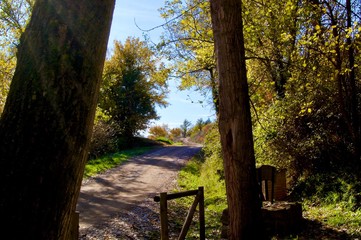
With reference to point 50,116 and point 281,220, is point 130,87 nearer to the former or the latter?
point 281,220

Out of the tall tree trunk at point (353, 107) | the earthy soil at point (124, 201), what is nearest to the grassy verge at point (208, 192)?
the earthy soil at point (124, 201)

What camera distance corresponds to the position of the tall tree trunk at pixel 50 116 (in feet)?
5.75

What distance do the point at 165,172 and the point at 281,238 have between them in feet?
41.5

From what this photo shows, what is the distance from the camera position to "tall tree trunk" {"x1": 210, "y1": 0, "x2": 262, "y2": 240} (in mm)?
5949

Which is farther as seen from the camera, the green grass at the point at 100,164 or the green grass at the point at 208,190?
the green grass at the point at 100,164

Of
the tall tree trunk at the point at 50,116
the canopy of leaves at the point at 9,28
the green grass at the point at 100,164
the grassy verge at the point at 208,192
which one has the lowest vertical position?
the grassy verge at the point at 208,192

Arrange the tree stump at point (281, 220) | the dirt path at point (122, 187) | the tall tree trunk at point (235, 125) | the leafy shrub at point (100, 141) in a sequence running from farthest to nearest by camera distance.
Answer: the leafy shrub at point (100, 141) < the dirt path at point (122, 187) < the tree stump at point (281, 220) < the tall tree trunk at point (235, 125)

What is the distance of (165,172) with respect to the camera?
66.0ft

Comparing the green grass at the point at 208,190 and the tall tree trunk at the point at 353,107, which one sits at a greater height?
the tall tree trunk at the point at 353,107

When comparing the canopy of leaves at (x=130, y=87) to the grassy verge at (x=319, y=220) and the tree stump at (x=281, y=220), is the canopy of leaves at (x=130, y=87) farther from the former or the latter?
the tree stump at (x=281, y=220)

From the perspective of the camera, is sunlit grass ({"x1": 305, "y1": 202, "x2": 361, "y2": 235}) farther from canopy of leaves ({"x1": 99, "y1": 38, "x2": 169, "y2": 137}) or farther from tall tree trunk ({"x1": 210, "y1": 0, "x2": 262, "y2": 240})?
canopy of leaves ({"x1": 99, "y1": 38, "x2": 169, "y2": 137})

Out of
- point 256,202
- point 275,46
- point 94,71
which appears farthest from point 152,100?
point 94,71

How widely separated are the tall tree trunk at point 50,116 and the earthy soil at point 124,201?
7.14 m

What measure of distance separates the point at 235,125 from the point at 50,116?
4492 mm
